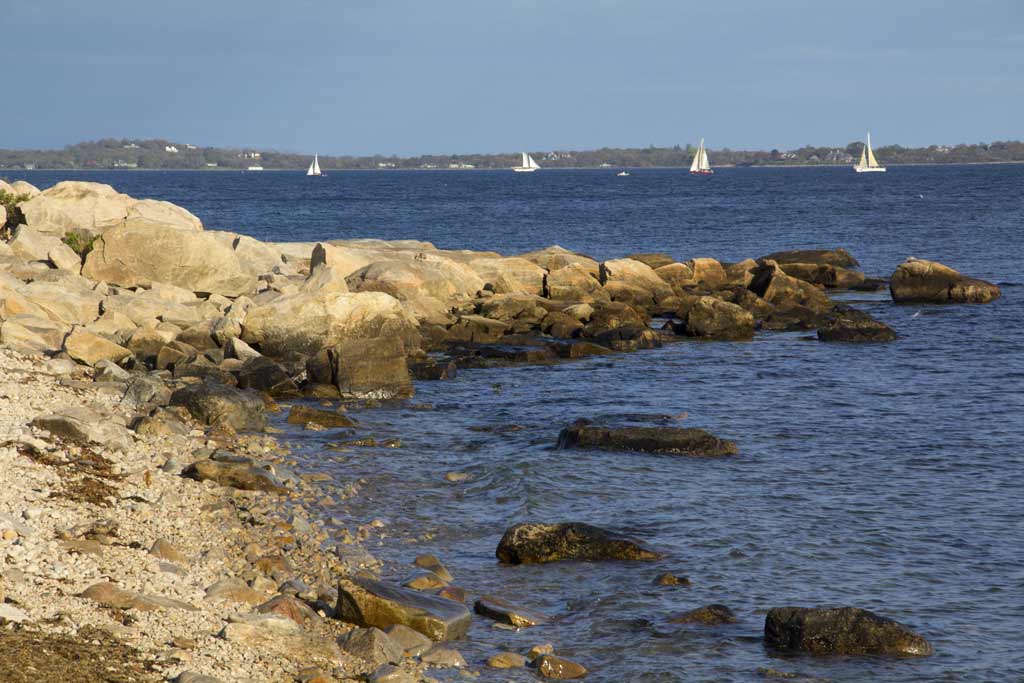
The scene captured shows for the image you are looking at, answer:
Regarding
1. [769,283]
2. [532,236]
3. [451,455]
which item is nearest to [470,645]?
[451,455]

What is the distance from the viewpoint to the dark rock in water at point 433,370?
24188 millimetres

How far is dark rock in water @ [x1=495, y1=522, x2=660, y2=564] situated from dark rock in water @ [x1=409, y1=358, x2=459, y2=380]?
11281 millimetres

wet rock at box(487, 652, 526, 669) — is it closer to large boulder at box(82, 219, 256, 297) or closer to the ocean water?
the ocean water

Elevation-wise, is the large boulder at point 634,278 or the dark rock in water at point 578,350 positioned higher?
the large boulder at point 634,278

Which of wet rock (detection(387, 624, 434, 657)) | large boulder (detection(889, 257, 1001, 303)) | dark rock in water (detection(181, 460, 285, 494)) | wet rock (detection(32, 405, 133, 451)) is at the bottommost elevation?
wet rock (detection(387, 624, 434, 657))

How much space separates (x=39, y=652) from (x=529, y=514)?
7737mm

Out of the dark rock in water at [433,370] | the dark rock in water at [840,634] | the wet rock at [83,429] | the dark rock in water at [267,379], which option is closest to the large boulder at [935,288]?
the dark rock in water at [433,370]

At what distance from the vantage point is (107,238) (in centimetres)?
2678

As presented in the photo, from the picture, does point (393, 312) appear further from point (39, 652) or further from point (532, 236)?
point (532, 236)

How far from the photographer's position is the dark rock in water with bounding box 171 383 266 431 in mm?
18297

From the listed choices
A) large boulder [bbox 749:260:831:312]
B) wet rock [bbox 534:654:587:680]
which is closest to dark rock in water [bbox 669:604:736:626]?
wet rock [bbox 534:654:587:680]

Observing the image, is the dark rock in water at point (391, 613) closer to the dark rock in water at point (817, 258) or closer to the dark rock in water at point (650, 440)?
the dark rock in water at point (650, 440)

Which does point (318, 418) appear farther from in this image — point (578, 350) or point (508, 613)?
point (578, 350)

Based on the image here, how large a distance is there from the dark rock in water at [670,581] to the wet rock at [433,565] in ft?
7.24
